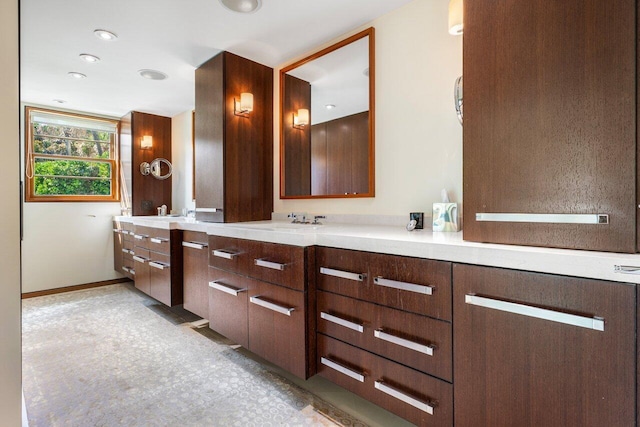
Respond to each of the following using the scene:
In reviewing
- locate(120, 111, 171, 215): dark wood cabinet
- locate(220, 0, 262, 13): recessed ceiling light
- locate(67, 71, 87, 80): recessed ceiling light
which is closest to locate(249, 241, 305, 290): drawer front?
locate(220, 0, 262, 13): recessed ceiling light

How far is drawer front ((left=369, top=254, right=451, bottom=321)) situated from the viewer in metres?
1.19

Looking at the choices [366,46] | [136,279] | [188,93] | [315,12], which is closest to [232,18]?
[315,12]

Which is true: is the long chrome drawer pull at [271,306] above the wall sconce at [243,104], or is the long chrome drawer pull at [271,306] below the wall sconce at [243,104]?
below

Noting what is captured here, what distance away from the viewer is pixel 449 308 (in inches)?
46.1

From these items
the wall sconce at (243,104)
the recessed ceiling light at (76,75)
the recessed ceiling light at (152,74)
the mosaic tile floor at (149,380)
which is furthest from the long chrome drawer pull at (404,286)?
the recessed ceiling light at (76,75)

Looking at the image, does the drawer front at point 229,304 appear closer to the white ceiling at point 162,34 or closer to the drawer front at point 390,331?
the drawer front at point 390,331

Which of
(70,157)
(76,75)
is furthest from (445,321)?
(70,157)

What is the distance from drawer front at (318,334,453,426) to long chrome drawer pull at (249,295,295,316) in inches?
8.4

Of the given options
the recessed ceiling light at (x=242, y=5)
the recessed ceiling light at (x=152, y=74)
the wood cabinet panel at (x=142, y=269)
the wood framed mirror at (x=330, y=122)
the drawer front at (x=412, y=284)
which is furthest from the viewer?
the wood cabinet panel at (x=142, y=269)

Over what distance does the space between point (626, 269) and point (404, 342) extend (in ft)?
2.44

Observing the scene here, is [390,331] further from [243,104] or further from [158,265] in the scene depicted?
[158,265]

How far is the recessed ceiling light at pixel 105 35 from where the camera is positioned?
7.36 feet

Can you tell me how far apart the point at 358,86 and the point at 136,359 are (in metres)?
2.48

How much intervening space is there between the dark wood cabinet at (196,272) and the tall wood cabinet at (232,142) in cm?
24
